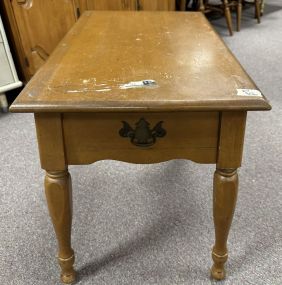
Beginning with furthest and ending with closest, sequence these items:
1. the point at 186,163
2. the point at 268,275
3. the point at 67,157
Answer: the point at 186,163, the point at 268,275, the point at 67,157

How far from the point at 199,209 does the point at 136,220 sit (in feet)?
0.75

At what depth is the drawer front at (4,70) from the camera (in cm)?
177

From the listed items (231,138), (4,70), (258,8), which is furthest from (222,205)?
(258,8)

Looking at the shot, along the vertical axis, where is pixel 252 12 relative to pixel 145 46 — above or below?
below

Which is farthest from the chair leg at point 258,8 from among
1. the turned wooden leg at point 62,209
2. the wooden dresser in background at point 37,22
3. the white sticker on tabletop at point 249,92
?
the turned wooden leg at point 62,209

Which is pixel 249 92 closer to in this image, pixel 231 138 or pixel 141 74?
pixel 231 138

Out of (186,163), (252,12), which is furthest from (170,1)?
(252,12)

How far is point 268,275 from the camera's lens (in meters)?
0.96

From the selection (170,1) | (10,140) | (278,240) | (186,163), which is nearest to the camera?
(278,240)

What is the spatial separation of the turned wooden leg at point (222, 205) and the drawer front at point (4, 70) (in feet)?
4.71

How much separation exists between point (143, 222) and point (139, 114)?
550 mm

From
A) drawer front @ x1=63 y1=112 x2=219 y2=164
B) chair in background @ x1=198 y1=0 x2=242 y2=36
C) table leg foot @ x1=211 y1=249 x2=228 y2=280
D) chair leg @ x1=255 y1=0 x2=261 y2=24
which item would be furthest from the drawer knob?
chair leg @ x1=255 y1=0 x2=261 y2=24

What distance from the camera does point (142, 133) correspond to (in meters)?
0.73

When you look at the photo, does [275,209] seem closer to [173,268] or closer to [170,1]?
[173,268]
